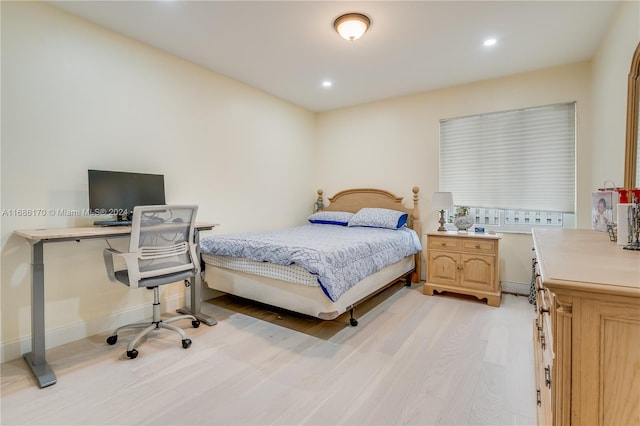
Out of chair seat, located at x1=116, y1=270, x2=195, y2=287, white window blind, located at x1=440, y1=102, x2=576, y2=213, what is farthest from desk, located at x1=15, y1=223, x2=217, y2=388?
white window blind, located at x1=440, y1=102, x2=576, y2=213

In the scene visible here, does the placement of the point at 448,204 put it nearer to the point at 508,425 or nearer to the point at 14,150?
the point at 508,425

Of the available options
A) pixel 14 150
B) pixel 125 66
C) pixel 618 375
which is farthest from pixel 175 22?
pixel 618 375

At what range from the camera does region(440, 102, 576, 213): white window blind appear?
332 cm

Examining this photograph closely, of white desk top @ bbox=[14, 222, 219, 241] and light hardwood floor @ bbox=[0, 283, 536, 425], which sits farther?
white desk top @ bbox=[14, 222, 219, 241]

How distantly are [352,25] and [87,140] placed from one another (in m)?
2.33

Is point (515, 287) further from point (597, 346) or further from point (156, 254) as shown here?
point (156, 254)

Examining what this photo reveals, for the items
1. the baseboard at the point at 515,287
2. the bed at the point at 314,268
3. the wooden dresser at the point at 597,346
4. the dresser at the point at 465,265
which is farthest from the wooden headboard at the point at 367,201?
the wooden dresser at the point at 597,346

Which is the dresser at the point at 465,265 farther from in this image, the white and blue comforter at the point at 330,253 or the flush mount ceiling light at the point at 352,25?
the flush mount ceiling light at the point at 352,25

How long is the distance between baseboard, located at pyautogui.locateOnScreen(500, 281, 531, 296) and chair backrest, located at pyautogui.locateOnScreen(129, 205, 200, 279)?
11.3ft

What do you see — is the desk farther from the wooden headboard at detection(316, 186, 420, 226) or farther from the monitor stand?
the wooden headboard at detection(316, 186, 420, 226)

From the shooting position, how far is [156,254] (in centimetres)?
227

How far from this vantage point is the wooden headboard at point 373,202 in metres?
4.09

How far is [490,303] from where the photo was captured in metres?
3.18

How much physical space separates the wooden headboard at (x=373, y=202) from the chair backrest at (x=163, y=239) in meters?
2.70
